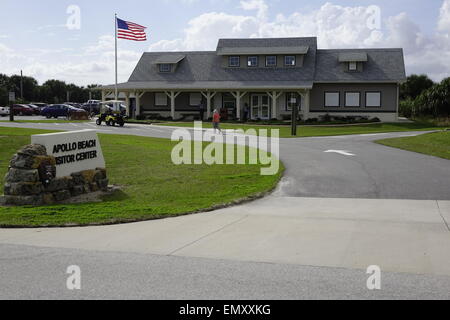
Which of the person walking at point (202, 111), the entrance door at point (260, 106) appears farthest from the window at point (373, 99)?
the person walking at point (202, 111)

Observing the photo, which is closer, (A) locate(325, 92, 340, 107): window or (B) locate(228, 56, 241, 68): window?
(A) locate(325, 92, 340, 107): window

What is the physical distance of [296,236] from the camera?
8898mm

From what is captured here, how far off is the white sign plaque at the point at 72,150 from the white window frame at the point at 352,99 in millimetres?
35645

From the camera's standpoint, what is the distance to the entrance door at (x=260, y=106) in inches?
1928

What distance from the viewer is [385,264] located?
7141mm

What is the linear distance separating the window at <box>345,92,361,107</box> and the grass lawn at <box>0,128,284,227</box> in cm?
2762

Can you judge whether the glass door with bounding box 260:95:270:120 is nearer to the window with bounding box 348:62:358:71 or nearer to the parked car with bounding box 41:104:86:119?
the window with bounding box 348:62:358:71

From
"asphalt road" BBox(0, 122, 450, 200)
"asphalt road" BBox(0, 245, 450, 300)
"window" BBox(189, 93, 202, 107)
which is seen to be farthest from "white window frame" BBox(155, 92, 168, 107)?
"asphalt road" BBox(0, 245, 450, 300)

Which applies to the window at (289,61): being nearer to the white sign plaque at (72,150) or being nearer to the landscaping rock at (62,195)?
the white sign plaque at (72,150)

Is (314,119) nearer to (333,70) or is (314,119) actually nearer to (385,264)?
(333,70)

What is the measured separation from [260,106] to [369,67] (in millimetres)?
10377

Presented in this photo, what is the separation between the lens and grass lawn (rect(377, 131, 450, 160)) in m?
21.0

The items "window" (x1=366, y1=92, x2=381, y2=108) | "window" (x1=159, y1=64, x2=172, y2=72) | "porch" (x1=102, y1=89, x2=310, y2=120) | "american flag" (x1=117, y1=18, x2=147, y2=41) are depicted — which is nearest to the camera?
"american flag" (x1=117, y1=18, x2=147, y2=41)

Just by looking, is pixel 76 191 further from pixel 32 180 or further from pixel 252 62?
pixel 252 62
